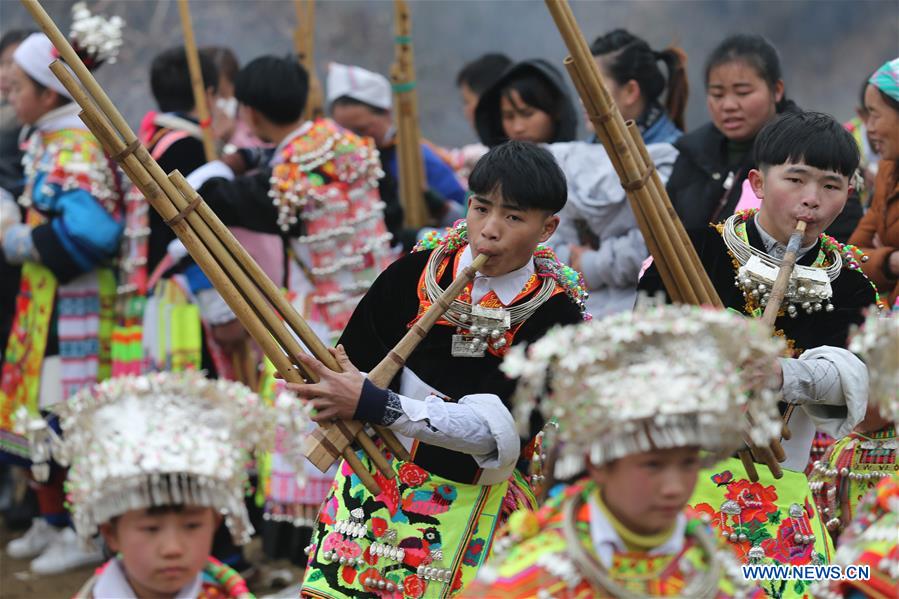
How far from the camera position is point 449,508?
3.47 metres

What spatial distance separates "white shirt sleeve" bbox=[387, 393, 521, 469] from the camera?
10.7 ft

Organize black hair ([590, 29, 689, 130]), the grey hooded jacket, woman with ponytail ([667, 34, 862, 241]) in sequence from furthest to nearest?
black hair ([590, 29, 689, 130]) < the grey hooded jacket < woman with ponytail ([667, 34, 862, 241])

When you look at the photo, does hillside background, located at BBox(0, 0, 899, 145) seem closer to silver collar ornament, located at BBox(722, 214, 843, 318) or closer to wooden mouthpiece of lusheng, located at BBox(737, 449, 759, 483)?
silver collar ornament, located at BBox(722, 214, 843, 318)

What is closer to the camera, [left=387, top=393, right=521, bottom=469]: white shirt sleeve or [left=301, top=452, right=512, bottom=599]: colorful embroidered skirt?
[left=387, top=393, right=521, bottom=469]: white shirt sleeve

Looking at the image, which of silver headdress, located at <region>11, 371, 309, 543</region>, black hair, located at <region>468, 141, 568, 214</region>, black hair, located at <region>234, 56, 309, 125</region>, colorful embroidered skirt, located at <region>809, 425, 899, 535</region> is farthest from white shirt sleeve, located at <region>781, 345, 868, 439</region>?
black hair, located at <region>234, 56, 309, 125</region>

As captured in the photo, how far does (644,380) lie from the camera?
8.04 feet

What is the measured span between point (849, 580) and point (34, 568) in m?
4.39

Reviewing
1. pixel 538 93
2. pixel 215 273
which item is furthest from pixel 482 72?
pixel 215 273

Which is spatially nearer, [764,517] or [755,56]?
[764,517]

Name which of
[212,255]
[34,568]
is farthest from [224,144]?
[212,255]

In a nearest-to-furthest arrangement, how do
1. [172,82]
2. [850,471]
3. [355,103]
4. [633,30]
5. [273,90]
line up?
[850,471] < [273,90] < [172,82] < [355,103] < [633,30]

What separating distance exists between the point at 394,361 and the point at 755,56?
84.9 inches

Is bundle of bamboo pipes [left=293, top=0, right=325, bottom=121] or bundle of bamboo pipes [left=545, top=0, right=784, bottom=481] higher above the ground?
bundle of bamboo pipes [left=293, top=0, right=325, bottom=121]

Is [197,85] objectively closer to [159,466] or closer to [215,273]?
[215,273]
